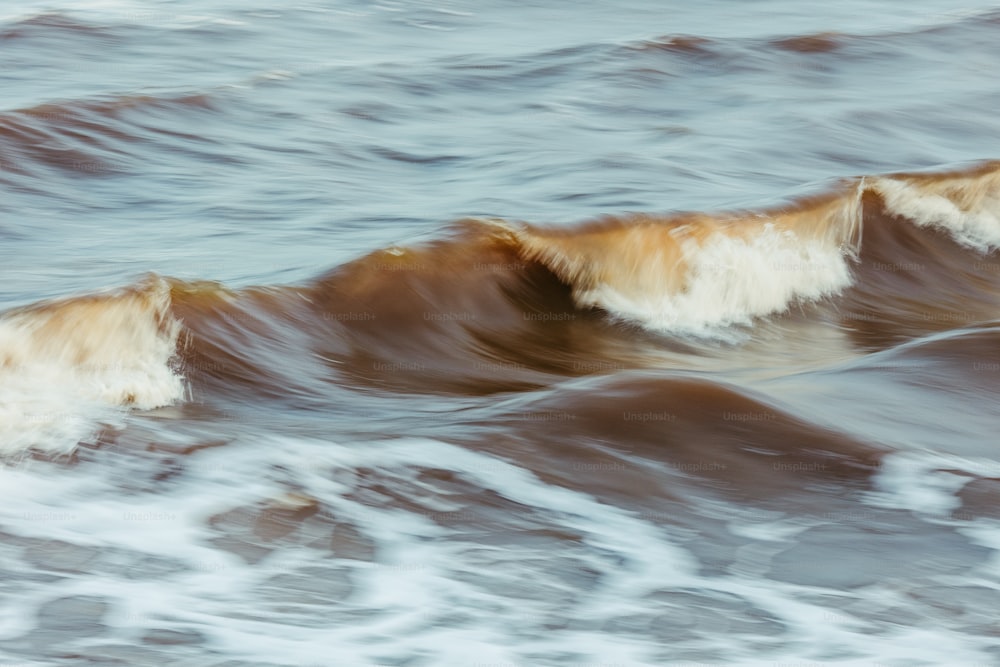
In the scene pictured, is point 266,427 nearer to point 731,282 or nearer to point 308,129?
point 731,282

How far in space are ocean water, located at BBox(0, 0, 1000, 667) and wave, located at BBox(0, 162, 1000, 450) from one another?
0.05 ft

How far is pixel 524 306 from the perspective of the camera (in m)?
4.91

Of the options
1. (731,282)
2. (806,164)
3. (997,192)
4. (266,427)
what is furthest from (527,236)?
(997,192)

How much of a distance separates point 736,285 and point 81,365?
260 cm

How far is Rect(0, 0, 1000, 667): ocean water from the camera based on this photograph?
2732 mm

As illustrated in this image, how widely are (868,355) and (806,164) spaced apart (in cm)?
248

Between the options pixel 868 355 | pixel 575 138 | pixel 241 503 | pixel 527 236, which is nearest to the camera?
pixel 241 503

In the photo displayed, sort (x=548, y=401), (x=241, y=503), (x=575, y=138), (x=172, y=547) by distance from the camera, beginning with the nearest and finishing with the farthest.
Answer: (x=172, y=547), (x=241, y=503), (x=548, y=401), (x=575, y=138)

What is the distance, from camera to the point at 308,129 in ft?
24.5
